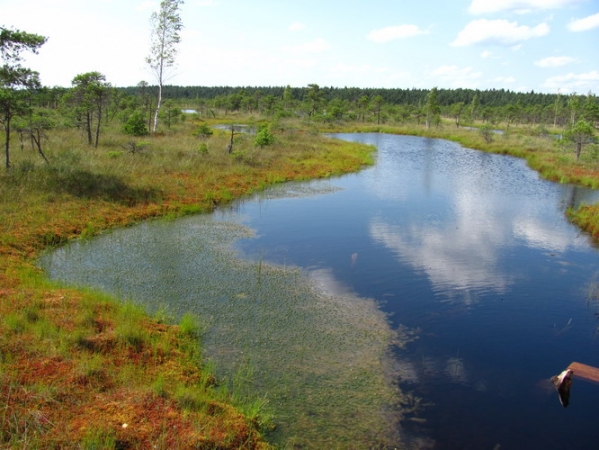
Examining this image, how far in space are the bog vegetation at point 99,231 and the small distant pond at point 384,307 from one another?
806 mm

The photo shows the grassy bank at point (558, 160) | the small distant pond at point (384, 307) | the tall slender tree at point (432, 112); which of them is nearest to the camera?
the small distant pond at point (384, 307)

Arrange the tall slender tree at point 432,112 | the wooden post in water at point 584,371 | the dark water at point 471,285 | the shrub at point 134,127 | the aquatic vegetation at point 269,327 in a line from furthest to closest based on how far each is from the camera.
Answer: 1. the tall slender tree at point 432,112
2. the shrub at point 134,127
3. the wooden post in water at point 584,371
4. the dark water at point 471,285
5. the aquatic vegetation at point 269,327

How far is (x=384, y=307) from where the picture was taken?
1012cm

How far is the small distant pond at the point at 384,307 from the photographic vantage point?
6641mm

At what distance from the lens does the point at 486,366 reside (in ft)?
26.5

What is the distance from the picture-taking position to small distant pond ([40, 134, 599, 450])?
6.64 m

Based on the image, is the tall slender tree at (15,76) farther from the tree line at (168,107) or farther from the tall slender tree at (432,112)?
the tall slender tree at (432,112)

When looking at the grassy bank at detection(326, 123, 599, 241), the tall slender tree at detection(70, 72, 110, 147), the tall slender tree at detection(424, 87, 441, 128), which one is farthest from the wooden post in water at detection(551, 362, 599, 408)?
the tall slender tree at detection(424, 87, 441, 128)

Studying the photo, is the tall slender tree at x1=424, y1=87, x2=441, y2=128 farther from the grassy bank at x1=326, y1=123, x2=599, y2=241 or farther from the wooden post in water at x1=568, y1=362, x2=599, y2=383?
the wooden post in water at x1=568, y1=362, x2=599, y2=383

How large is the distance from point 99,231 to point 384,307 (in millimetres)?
9459

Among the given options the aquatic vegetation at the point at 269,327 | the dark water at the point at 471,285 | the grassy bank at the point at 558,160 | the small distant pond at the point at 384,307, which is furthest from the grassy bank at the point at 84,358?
the grassy bank at the point at 558,160

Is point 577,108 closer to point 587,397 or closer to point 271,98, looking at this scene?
point 271,98

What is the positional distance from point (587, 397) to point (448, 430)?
281 centimetres

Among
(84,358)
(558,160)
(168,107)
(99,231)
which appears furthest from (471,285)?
(168,107)
